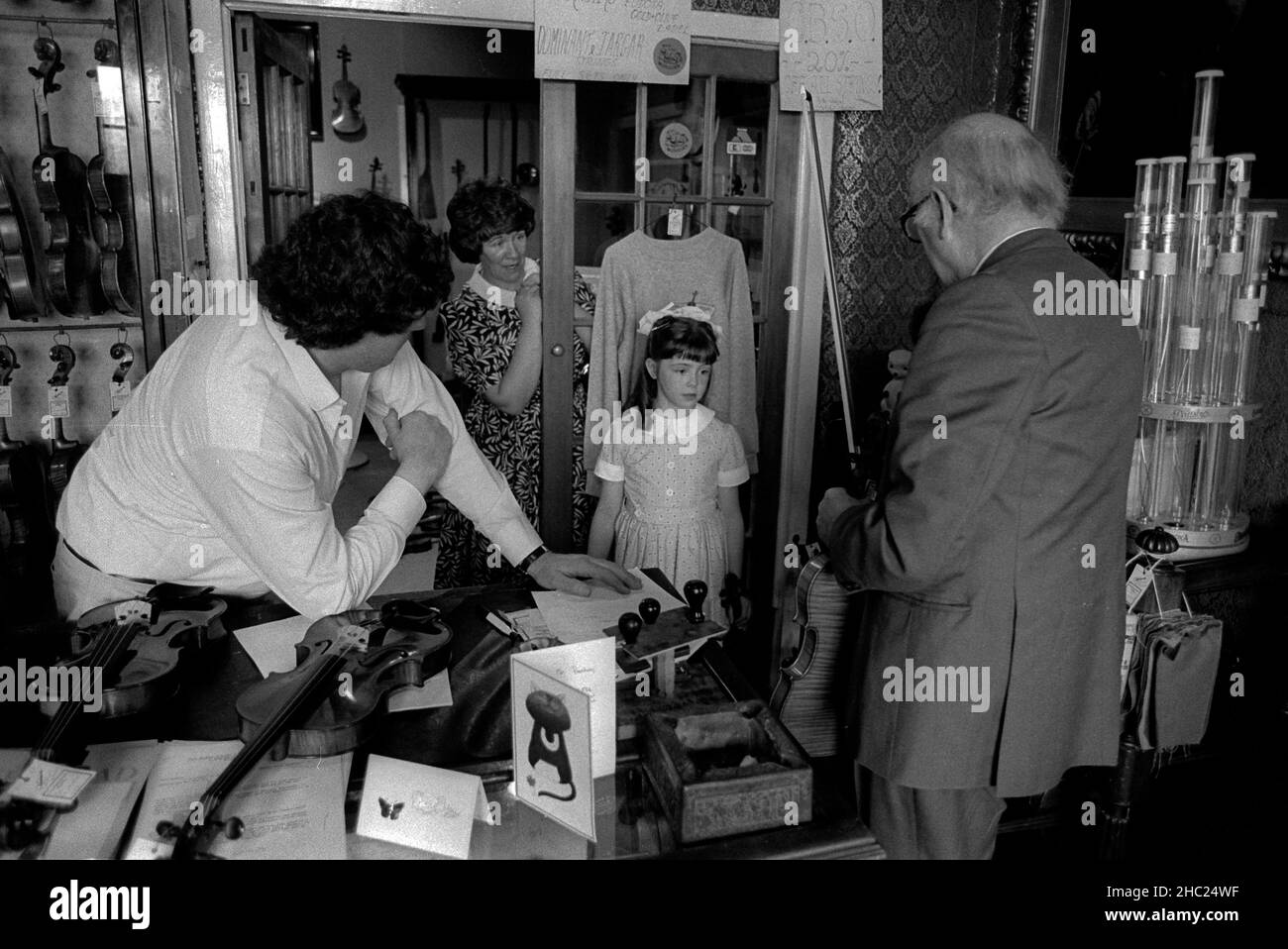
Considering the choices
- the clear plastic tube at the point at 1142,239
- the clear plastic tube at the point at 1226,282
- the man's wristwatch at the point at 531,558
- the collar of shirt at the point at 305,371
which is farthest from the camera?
the clear plastic tube at the point at 1142,239

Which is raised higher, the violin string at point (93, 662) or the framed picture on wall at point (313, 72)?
the framed picture on wall at point (313, 72)

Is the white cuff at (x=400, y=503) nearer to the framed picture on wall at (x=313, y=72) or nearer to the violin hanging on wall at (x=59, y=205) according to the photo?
the violin hanging on wall at (x=59, y=205)

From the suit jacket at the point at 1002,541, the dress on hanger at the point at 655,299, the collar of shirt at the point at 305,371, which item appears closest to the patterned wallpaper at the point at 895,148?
the dress on hanger at the point at 655,299

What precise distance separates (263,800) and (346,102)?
661 cm

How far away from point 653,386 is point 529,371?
0.46 meters

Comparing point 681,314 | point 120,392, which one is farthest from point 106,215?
point 681,314

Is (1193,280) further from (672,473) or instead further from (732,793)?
(732,793)

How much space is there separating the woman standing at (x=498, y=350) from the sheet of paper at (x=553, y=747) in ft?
6.69

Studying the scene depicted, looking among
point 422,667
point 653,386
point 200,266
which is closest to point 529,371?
point 653,386

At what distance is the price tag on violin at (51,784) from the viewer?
3.88 ft

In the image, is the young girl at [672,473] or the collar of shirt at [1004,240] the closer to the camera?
the collar of shirt at [1004,240]

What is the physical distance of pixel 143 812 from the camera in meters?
1.21

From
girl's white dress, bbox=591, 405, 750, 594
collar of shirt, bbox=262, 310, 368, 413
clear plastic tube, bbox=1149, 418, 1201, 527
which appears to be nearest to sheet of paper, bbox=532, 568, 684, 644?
collar of shirt, bbox=262, 310, 368, 413
